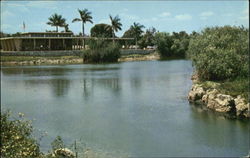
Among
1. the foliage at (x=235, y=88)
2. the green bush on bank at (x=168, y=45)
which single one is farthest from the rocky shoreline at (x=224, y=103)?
the green bush on bank at (x=168, y=45)

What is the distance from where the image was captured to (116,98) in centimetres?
2845

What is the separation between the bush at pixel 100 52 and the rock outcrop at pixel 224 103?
167 feet

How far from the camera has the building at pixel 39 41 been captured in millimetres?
84875

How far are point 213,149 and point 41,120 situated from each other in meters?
10.6

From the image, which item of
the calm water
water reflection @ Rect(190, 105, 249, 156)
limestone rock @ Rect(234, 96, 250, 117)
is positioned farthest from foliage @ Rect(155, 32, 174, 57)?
limestone rock @ Rect(234, 96, 250, 117)

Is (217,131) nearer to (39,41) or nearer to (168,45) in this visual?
(39,41)

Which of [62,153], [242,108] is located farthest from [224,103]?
[62,153]

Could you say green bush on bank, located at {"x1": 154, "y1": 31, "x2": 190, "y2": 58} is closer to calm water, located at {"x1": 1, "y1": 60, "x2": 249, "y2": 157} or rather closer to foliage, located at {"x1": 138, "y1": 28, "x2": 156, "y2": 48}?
foliage, located at {"x1": 138, "y1": 28, "x2": 156, "y2": 48}

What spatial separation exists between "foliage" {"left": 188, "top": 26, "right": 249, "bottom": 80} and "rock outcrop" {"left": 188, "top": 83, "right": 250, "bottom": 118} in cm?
347

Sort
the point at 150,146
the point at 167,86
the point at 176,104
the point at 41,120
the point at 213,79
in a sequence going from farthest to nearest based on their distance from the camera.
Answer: the point at 167,86
the point at 213,79
the point at 176,104
the point at 41,120
the point at 150,146

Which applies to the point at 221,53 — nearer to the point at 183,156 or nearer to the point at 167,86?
the point at 167,86

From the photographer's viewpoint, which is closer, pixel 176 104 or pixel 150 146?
pixel 150 146

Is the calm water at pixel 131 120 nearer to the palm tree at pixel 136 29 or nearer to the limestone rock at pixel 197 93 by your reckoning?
the limestone rock at pixel 197 93

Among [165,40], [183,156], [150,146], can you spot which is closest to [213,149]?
[183,156]
